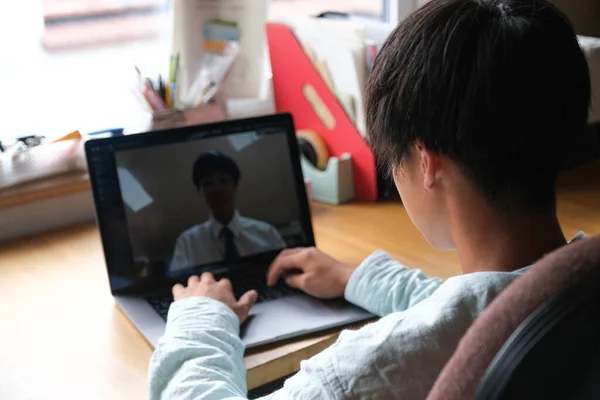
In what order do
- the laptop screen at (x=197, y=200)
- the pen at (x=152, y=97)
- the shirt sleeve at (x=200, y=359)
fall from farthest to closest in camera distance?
1. the pen at (x=152, y=97)
2. the laptop screen at (x=197, y=200)
3. the shirt sleeve at (x=200, y=359)

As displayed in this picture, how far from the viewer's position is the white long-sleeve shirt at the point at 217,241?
130 cm

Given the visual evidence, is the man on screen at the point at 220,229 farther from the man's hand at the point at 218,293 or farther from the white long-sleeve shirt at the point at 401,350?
the white long-sleeve shirt at the point at 401,350

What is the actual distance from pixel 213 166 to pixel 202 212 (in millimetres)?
83

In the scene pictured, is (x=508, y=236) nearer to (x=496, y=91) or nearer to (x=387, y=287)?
(x=496, y=91)

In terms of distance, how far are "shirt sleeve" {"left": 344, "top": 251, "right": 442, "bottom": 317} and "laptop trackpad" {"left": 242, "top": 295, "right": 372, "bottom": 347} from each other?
0.08 feet

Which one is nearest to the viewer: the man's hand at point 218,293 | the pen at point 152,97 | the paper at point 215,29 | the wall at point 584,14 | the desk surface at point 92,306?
the desk surface at point 92,306

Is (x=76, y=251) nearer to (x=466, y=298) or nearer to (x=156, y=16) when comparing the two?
(x=156, y=16)

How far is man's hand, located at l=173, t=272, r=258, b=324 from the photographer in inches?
45.7

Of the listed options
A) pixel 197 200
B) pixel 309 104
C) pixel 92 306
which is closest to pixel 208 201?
pixel 197 200

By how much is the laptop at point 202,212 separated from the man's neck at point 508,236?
364 mm

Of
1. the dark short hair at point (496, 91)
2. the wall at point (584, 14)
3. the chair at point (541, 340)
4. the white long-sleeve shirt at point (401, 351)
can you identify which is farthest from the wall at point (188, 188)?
the wall at point (584, 14)

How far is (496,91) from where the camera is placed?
2.51ft

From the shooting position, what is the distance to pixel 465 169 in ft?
2.70

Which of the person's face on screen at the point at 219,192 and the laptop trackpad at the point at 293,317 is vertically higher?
the person's face on screen at the point at 219,192
